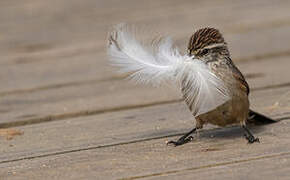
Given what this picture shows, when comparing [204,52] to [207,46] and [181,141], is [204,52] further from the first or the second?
[181,141]

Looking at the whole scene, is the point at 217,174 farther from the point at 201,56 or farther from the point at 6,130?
the point at 6,130

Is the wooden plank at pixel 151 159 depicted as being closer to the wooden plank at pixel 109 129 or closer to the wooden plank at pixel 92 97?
the wooden plank at pixel 109 129

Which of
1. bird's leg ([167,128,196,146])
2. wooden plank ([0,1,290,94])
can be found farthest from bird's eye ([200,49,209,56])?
wooden plank ([0,1,290,94])

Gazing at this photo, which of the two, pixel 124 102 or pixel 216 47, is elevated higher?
pixel 216 47

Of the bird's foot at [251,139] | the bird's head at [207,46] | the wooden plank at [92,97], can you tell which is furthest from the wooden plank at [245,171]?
the wooden plank at [92,97]

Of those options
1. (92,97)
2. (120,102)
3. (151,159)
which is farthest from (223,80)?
(92,97)

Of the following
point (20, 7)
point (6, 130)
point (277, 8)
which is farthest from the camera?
point (20, 7)

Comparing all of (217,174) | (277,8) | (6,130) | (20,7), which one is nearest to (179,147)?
(217,174)
